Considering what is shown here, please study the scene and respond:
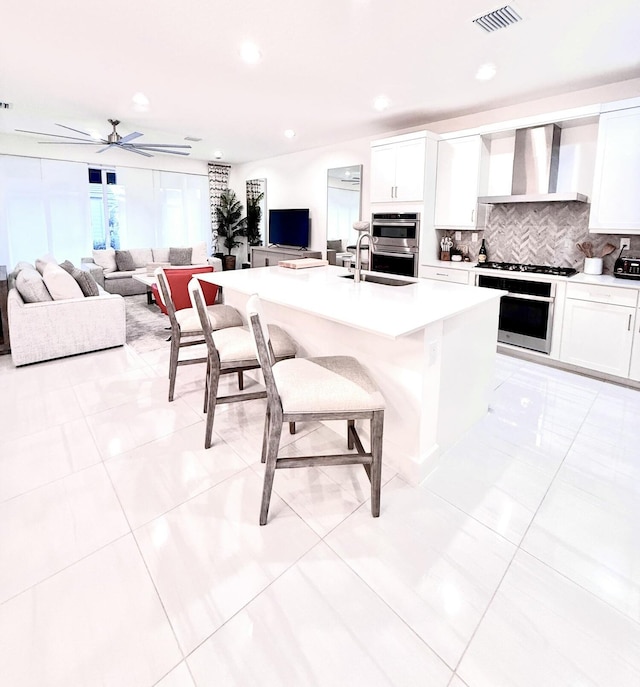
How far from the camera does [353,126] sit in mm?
5211

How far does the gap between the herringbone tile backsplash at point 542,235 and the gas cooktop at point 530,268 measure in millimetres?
135

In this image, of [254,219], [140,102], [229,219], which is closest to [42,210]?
[229,219]

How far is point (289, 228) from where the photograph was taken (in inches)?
290

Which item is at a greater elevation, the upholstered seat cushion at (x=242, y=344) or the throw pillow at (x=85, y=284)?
the throw pillow at (x=85, y=284)

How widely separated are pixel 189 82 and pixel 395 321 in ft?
11.5

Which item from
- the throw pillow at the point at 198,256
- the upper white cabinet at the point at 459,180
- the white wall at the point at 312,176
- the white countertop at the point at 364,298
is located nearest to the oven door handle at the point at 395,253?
the upper white cabinet at the point at 459,180

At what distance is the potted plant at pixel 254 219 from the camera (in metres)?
8.27

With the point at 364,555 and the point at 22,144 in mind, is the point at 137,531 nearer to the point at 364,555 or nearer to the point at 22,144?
the point at 364,555

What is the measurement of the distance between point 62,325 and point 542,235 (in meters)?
4.98

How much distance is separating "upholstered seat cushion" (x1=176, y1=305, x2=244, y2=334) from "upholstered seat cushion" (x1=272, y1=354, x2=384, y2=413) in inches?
44.9

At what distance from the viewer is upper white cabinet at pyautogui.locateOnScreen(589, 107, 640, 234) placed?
3.36m

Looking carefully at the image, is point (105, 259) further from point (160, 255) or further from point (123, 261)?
point (160, 255)

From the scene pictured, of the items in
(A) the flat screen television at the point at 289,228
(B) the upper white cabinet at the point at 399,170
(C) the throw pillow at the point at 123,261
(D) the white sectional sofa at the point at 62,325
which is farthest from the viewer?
(C) the throw pillow at the point at 123,261

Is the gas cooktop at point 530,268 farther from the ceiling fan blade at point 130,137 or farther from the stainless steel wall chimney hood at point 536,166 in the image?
the ceiling fan blade at point 130,137
